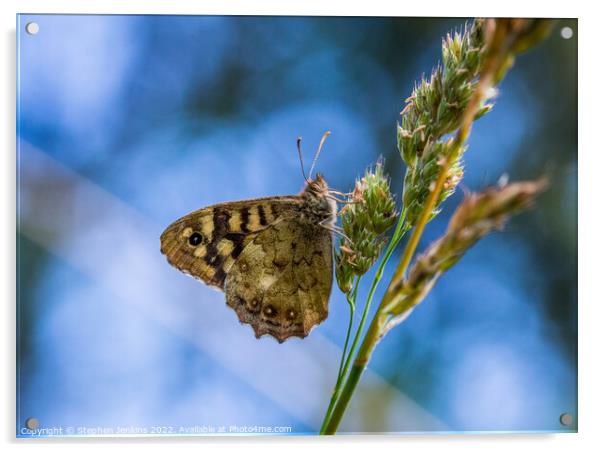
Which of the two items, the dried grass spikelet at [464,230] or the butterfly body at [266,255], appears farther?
the butterfly body at [266,255]

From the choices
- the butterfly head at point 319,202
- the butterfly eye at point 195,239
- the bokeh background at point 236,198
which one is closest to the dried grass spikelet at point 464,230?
the butterfly head at point 319,202

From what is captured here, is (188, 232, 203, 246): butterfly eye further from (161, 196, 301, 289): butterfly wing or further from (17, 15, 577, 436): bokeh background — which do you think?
(17, 15, 577, 436): bokeh background

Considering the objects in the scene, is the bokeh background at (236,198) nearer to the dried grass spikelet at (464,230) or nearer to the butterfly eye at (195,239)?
the butterfly eye at (195,239)

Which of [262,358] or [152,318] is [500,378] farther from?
[152,318]

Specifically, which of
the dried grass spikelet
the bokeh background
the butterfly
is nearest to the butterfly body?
the butterfly

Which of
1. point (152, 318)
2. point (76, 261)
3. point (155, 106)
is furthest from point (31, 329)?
point (155, 106)

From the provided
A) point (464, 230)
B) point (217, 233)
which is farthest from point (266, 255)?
point (464, 230)
